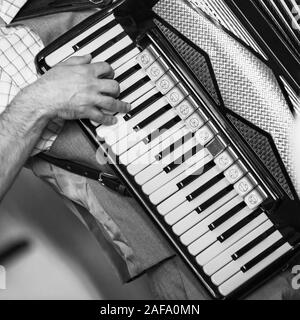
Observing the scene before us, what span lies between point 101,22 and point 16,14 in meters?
0.27

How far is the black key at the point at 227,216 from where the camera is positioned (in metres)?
1.13

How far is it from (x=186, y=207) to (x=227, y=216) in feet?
0.27

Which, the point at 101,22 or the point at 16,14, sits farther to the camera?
the point at 16,14

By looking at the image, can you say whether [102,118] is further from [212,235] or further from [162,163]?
[212,235]

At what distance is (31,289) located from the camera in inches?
63.2

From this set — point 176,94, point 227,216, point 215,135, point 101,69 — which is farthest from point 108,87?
point 227,216

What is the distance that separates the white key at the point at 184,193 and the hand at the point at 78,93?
20cm

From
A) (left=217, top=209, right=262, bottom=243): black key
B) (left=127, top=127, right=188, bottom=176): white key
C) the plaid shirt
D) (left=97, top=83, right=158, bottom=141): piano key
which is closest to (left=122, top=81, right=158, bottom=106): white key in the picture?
(left=97, top=83, right=158, bottom=141): piano key

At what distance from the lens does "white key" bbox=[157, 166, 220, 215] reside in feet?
3.72

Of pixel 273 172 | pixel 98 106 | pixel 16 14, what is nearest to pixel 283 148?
pixel 273 172

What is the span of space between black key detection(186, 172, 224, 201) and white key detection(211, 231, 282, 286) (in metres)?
0.15

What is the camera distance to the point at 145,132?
3.79ft

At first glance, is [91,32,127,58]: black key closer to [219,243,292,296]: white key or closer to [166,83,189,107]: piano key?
[166,83,189,107]: piano key
